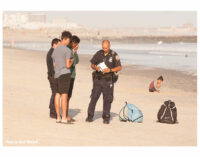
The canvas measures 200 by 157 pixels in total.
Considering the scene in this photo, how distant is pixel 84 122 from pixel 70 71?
1.14 m

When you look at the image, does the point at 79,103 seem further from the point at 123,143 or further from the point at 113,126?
the point at 123,143

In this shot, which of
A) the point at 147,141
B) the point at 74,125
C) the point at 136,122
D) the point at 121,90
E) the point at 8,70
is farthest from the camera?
the point at 8,70

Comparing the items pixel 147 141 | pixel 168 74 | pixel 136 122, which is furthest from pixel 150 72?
pixel 147 141

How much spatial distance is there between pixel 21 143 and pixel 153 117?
3.93 metres

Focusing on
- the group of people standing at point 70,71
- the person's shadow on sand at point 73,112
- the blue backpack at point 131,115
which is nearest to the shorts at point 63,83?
the group of people standing at point 70,71

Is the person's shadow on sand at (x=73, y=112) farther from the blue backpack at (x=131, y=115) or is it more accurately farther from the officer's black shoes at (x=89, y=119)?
the blue backpack at (x=131, y=115)

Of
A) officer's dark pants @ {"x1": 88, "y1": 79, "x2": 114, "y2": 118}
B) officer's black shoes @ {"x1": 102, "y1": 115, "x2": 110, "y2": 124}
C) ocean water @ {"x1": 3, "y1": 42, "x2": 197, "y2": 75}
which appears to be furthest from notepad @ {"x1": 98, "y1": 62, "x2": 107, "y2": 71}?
ocean water @ {"x1": 3, "y1": 42, "x2": 197, "y2": 75}

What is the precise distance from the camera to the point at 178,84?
1723 cm

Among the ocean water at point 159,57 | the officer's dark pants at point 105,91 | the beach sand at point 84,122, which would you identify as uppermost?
the ocean water at point 159,57

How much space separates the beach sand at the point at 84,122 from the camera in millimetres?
7777

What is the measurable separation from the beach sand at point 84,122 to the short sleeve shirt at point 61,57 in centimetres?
104

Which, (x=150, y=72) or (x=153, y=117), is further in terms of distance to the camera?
(x=150, y=72)

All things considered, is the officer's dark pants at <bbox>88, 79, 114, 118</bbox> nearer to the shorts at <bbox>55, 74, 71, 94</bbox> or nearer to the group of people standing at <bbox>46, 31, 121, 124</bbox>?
the group of people standing at <bbox>46, 31, 121, 124</bbox>

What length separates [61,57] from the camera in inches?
345
